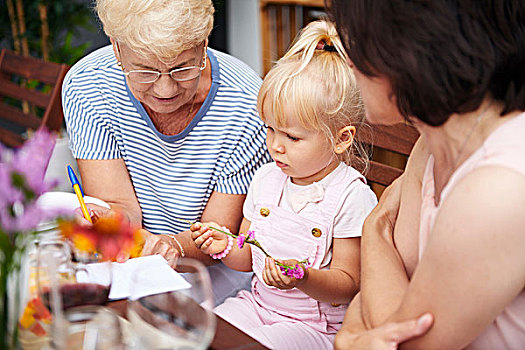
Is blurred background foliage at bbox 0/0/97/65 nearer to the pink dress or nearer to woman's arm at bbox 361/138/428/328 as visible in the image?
the pink dress

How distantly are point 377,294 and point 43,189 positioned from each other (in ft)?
2.06

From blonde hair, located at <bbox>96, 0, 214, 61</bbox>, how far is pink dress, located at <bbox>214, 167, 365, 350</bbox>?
45 cm

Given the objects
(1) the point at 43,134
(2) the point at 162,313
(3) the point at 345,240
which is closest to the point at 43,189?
(1) the point at 43,134

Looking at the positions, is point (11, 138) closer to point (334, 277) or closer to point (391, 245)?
point (334, 277)

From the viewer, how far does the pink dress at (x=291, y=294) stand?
56.1 inches

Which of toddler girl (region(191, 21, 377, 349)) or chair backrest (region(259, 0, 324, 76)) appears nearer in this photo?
toddler girl (region(191, 21, 377, 349))

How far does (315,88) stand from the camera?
1428 millimetres

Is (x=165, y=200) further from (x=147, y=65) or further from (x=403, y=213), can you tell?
(x=403, y=213)

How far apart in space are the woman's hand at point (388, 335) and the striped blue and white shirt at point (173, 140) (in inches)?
32.5

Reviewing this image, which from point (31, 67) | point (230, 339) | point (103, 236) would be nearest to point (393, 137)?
point (230, 339)

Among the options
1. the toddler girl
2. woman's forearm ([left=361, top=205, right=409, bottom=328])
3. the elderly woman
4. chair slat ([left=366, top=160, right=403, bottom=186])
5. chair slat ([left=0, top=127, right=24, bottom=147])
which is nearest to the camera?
woman's forearm ([left=361, top=205, right=409, bottom=328])

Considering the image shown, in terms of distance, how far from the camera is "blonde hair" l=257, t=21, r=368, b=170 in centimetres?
142

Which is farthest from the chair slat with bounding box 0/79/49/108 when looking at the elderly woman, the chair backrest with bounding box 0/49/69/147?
the elderly woman

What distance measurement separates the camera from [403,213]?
1.22m
